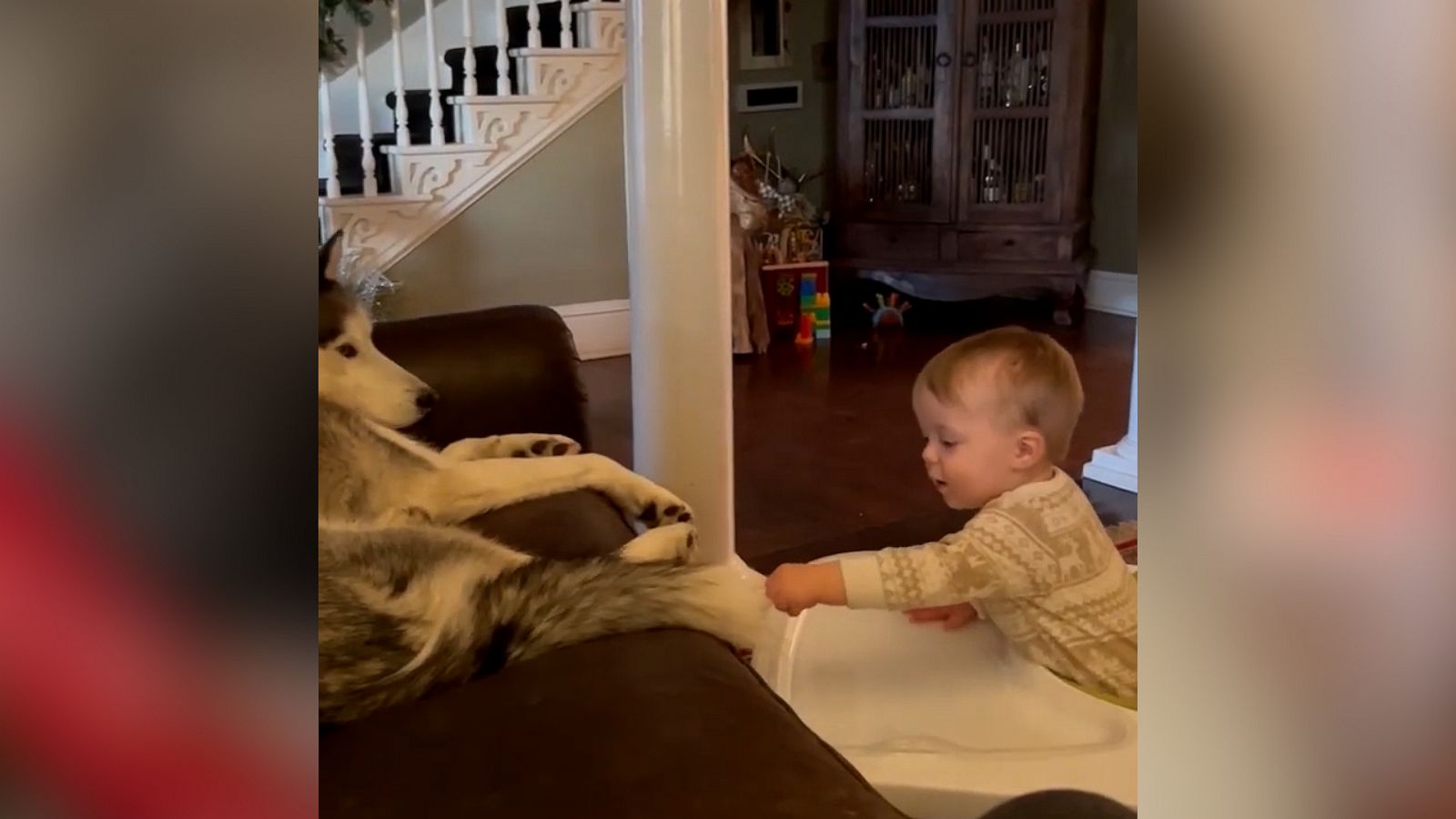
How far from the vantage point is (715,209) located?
1426 mm

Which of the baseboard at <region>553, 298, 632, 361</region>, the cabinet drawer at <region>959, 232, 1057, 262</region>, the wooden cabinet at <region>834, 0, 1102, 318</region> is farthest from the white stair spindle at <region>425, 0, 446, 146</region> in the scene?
the cabinet drawer at <region>959, 232, 1057, 262</region>

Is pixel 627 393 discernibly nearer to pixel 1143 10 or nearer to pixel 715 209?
pixel 715 209

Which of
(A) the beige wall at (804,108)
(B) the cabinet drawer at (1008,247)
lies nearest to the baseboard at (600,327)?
(A) the beige wall at (804,108)

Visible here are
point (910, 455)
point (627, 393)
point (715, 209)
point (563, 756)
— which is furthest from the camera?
point (627, 393)

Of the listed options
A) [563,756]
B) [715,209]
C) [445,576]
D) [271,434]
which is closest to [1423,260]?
[271,434]

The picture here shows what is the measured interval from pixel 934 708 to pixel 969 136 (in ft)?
9.65

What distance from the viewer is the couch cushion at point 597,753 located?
0.57m

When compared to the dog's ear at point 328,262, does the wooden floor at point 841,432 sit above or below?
below

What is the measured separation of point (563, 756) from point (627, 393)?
221cm

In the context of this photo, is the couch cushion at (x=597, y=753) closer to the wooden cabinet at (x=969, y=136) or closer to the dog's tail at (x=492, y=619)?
the dog's tail at (x=492, y=619)

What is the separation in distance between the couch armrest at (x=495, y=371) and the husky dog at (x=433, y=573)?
0.04 meters

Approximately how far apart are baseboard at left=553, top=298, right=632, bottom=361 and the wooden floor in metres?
0.08

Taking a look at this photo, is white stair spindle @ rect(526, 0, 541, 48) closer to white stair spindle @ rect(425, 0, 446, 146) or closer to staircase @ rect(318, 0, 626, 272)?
staircase @ rect(318, 0, 626, 272)

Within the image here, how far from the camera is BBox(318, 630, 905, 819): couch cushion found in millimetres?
569
